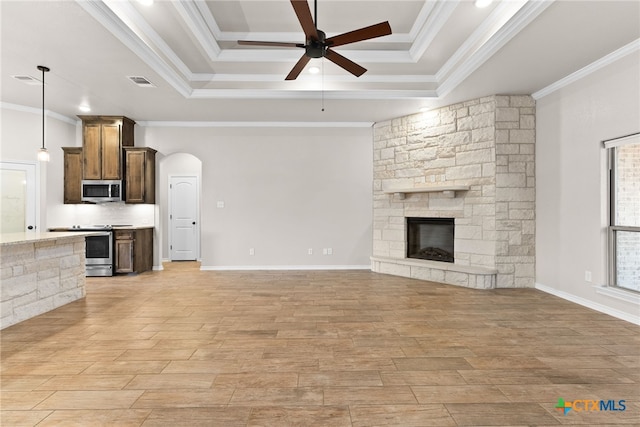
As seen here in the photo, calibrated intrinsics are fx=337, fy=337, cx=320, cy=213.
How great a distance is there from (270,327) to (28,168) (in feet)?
17.4

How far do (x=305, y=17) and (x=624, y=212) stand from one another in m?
3.88

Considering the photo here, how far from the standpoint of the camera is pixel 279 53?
4.52 metres

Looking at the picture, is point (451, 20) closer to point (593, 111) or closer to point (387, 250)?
point (593, 111)

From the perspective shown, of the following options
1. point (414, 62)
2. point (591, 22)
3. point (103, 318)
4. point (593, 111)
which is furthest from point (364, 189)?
point (103, 318)

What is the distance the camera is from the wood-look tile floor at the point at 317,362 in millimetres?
1909

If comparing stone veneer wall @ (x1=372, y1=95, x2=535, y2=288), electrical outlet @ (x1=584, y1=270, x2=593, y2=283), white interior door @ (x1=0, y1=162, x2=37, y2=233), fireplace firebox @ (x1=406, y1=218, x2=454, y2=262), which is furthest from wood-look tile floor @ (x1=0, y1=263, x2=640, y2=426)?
white interior door @ (x1=0, y1=162, x2=37, y2=233)

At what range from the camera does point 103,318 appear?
3.56 meters

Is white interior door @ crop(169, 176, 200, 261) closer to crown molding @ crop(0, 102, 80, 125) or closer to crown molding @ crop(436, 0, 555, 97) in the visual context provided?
crown molding @ crop(0, 102, 80, 125)

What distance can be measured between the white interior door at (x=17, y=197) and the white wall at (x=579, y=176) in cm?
803

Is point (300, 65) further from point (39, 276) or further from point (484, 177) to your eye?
point (39, 276)

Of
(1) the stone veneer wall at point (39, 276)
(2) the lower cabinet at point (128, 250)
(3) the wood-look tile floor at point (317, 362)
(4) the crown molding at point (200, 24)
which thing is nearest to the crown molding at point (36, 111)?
(2) the lower cabinet at point (128, 250)

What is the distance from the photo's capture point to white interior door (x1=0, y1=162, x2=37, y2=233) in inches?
213

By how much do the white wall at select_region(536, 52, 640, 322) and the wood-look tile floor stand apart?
1.55ft

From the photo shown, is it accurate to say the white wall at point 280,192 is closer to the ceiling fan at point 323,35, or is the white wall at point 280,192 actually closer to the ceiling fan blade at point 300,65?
the ceiling fan blade at point 300,65
